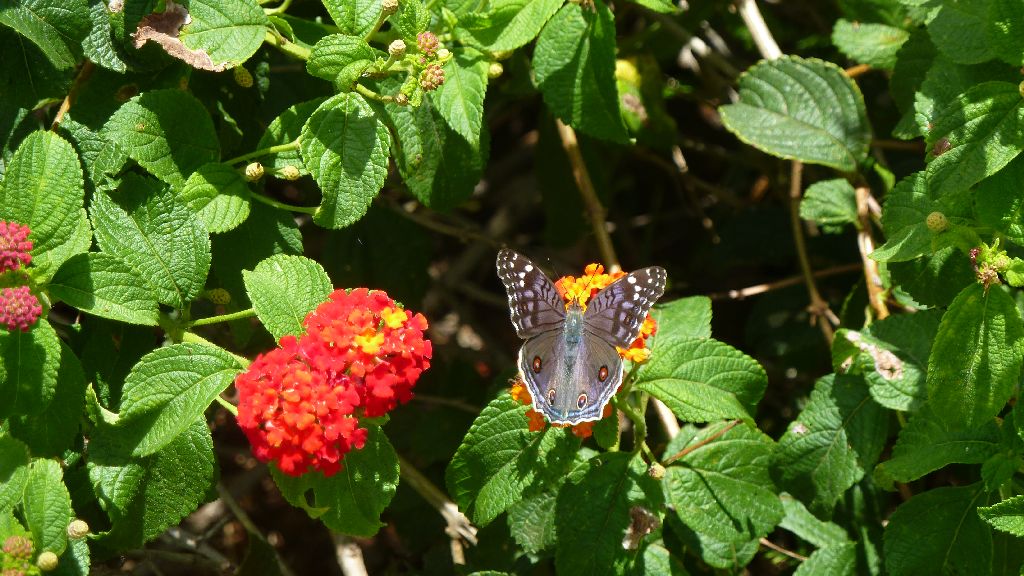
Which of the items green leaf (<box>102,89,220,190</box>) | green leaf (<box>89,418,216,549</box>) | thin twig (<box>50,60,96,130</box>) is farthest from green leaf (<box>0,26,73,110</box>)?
green leaf (<box>89,418,216,549</box>)

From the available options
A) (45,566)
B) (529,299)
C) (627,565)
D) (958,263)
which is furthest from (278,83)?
(958,263)

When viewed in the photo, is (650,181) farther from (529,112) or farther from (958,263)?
(958,263)

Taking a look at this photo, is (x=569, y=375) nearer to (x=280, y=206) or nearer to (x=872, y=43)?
(x=280, y=206)

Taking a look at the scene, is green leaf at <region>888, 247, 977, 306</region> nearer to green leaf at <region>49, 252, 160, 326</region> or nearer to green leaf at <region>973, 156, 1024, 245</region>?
green leaf at <region>973, 156, 1024, 245</region>

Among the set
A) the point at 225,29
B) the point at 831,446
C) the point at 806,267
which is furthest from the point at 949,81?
the point at 225,29

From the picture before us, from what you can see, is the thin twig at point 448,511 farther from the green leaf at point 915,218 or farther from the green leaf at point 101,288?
the green leaf at point 915,218
